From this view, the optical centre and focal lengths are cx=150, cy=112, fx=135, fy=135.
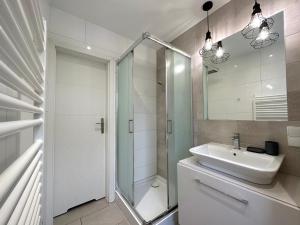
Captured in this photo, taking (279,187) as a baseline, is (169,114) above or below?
above

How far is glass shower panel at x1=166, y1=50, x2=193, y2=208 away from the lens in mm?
1553

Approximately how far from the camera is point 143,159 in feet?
7.20

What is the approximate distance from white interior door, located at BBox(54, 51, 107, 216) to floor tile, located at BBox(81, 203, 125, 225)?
0.25 m

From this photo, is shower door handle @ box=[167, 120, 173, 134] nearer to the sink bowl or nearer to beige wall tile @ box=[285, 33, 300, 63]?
the sink bowl

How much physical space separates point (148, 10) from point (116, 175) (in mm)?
2114

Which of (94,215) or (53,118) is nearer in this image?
(53,118)

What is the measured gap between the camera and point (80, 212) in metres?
1.62

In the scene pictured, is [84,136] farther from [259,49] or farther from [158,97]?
[259,49]

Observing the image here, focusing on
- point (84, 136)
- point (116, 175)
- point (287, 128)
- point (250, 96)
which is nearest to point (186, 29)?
point (250, 96)

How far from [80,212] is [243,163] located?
184cm

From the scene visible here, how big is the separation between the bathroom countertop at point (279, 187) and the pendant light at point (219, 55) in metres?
1.18

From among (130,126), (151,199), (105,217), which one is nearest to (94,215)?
(105,217)

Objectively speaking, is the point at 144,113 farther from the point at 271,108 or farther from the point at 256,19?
the point at 256,19

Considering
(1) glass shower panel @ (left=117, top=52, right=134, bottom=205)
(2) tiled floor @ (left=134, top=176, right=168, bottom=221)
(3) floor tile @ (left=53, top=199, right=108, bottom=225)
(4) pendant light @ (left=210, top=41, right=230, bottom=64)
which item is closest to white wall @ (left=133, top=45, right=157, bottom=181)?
(2) tiled floor @ (left=134, top=176, right=168, bottom=221)
